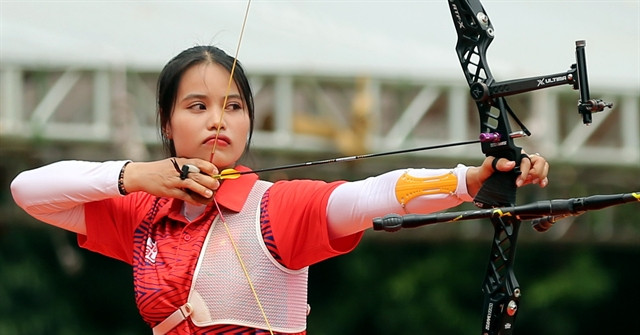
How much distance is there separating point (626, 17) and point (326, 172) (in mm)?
3770

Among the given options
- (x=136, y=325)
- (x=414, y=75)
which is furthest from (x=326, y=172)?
(x=136, y=325)

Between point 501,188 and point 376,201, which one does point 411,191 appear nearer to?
point 376,201

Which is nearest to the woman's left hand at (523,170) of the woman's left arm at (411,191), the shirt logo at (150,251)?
the woman's left arm at (411,191)

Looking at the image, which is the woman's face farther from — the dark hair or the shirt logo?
the shirt logo

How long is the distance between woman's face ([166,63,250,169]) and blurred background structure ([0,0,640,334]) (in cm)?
141

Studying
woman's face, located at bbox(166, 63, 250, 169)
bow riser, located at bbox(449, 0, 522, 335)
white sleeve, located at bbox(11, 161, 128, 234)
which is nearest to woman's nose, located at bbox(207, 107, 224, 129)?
woman's face, located at bbox(166, 63, 250, 169)

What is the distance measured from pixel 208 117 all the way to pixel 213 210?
0.67ft

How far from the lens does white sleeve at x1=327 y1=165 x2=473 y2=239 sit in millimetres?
2590

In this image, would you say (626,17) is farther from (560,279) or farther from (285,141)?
(560,279)

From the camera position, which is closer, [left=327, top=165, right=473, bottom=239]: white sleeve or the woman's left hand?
the woman's left hand

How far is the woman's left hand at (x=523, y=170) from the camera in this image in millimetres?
2486

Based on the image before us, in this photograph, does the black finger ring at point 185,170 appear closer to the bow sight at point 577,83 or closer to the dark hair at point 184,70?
the dark hair at point 184,70

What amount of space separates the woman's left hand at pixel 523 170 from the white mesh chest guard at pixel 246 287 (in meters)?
0.49

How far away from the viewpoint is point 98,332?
1043cm
